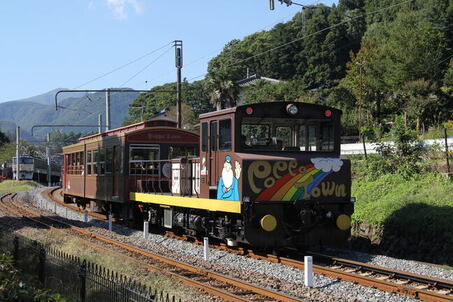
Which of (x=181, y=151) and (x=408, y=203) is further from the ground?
(x=181, y=151)

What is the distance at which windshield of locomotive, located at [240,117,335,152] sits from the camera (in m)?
12.6

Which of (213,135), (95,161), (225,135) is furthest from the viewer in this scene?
A: (95,161)

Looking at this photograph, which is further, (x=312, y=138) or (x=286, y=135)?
(x=312, y=138)

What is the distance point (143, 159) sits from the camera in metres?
18.9

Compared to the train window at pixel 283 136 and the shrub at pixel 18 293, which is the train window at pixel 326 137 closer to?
the train window at pixel 283 136

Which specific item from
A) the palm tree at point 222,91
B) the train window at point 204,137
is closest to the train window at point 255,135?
the train window at point 204,137

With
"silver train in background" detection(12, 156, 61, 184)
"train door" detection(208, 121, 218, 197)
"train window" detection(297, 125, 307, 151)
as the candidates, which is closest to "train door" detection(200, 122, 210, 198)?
"train door" detection(208, 121, 218, 197)

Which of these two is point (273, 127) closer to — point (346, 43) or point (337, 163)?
point (337, 163)

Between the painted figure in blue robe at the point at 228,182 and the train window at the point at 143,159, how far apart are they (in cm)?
598

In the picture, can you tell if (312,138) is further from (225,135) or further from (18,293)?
(18,293)

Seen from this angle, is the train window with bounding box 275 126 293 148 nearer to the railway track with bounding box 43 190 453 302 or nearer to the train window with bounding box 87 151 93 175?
the railway track with bounding box 43 190 453 302

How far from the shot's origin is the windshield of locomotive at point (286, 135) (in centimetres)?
1262

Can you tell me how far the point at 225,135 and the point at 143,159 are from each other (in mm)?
6607

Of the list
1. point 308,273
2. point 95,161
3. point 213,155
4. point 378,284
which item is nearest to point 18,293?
point 308,273
